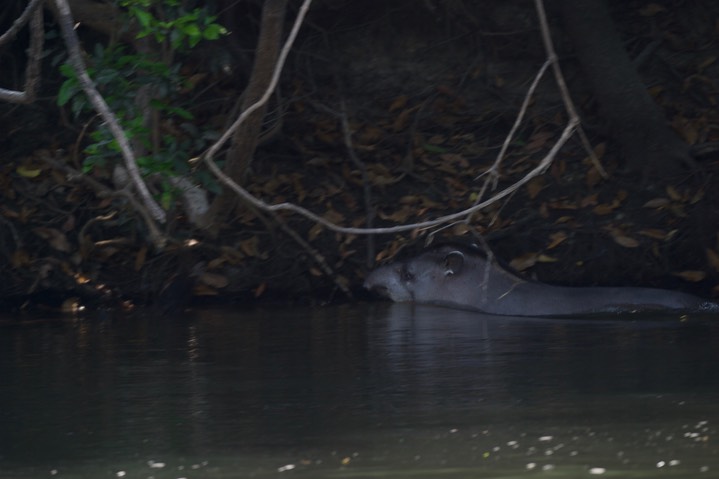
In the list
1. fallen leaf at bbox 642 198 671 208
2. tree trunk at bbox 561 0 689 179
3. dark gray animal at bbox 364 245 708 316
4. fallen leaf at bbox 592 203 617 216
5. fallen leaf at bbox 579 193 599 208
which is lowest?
dark gray animal at bbox 364 245 708 316

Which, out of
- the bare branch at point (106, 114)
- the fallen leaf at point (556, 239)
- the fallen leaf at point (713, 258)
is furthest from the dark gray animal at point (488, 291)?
the bare branch at point (106, 114)

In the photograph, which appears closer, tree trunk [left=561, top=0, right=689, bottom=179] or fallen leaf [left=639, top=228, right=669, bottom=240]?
fallen leaf [left=639, top=228, right=669, bottom=240]

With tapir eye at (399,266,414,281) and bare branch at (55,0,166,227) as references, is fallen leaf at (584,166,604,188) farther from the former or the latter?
bare branch at (55,0,166,227)

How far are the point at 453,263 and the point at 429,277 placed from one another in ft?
0.70

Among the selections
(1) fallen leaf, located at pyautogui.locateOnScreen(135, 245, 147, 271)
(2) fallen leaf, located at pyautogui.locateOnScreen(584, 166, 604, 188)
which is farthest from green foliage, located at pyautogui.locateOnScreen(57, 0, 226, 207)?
(2) fallen leaf, located at pyautogui.locateOnScreen(584, 166, 604, 188)

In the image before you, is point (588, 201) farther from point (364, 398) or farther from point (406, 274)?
point (364, 398)

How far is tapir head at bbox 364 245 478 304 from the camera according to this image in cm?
1008

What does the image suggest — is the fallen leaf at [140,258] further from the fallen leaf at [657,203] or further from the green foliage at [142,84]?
the fallen leaf at [657,203]

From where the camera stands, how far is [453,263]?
33.1 ft

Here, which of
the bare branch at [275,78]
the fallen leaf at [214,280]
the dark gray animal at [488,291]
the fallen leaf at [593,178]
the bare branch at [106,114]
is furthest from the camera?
the fallen leaf at [593,178]

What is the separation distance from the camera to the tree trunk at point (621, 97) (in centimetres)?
1100

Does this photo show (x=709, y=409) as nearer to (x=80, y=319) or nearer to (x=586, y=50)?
(x=80, y=319)

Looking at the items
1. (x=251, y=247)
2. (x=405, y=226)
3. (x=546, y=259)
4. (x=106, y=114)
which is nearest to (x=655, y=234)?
(x=546, y=259)

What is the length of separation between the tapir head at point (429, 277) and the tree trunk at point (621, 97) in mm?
1853
